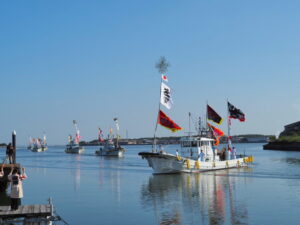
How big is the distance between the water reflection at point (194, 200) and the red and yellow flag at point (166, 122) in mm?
5171

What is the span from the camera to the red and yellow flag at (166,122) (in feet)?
156

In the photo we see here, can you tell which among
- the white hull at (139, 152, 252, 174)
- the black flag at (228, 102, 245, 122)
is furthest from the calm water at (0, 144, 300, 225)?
the black flag at (228, 102, 245, 122)

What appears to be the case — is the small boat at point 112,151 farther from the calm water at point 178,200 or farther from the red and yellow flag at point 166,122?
the red and yellow flag at point 166,122

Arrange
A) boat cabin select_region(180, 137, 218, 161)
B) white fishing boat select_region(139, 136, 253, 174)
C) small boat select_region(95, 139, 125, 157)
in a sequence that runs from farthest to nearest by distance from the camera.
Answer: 1. small boat select_region(95, 139, 125, 157)
2. boat cabin select_region(180, 137, 218, 161)
3. white fishing boat select_region(139, 136, 253, 174)

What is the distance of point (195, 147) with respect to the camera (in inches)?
2099

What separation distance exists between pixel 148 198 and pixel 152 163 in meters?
17.3

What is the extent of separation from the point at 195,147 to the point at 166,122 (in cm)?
732

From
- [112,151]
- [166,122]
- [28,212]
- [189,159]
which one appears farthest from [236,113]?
[112,151]

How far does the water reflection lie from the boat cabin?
486cm

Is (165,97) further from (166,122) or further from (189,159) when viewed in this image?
(189,159)

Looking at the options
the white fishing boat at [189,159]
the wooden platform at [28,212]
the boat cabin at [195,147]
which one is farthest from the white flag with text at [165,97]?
the wooden platform at [28,212]

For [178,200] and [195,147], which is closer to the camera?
[178,200]

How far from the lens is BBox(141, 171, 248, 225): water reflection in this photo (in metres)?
24.4

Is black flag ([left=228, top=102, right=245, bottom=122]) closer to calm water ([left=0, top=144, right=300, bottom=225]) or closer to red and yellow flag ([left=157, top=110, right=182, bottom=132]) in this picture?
calm water ([left=0, top=144, right=300, bottom=225])
